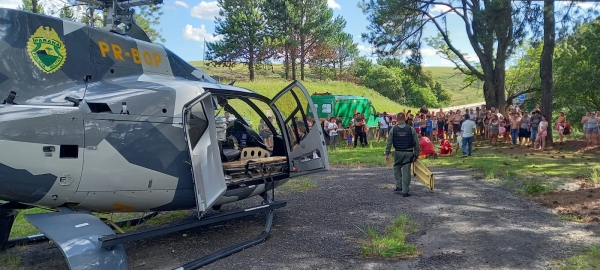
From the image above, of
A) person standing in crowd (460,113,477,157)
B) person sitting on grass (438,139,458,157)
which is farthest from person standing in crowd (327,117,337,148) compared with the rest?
person standing in crowd (460,113,477,157)

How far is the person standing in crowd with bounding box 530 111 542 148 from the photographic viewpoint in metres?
16.3

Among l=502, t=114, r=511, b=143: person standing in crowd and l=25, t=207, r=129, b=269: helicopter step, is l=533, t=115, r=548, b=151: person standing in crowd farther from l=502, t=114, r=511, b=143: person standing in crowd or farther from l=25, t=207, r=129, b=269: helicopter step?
l=25, t=207, r=129, b=269: helicopter step

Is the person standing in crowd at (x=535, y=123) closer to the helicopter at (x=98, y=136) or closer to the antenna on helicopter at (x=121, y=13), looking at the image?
the helicopter at (x=98, y=136)

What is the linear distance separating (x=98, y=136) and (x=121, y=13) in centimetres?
241

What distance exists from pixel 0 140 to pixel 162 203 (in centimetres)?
193

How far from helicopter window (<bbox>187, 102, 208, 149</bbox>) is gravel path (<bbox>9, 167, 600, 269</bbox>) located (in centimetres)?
156

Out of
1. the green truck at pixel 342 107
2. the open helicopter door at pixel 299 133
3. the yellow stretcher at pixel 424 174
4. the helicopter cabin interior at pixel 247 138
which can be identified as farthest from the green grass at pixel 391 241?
the green truck at pixel 342 107

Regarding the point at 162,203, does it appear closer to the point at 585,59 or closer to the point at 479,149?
the point at 479,149

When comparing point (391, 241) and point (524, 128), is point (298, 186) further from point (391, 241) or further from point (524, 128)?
point (524, 128)

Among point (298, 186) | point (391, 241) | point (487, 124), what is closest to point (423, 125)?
point (487, 124)

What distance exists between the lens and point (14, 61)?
4590mm

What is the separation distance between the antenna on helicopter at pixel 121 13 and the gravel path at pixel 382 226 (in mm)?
3164

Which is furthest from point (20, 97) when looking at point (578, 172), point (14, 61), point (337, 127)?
point (337, 127)

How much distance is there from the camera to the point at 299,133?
24.2 feet
